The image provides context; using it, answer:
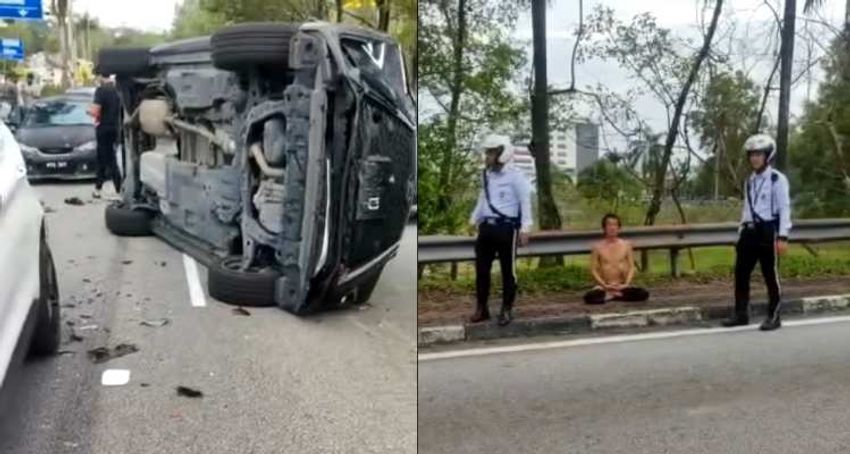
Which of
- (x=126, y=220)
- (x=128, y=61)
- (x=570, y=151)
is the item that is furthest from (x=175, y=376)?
(x=570, y=151)

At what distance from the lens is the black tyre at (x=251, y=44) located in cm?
128

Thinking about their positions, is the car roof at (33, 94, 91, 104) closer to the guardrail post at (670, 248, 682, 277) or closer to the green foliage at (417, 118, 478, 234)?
the green foliage at (417, 118, 478, 234)

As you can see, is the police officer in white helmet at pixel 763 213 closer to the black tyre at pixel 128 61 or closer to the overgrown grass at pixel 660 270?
the overgrown grass at pixel 660 270

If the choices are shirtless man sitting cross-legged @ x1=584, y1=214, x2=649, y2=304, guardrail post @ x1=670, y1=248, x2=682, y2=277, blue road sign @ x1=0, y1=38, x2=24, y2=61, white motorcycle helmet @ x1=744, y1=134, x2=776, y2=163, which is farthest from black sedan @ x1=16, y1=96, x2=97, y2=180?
white motorcycle helmet @ x1=744, y1=134, x2=776, y2=163

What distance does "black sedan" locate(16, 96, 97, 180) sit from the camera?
4.36 feet

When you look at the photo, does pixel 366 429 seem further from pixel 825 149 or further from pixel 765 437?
pixel 825 149

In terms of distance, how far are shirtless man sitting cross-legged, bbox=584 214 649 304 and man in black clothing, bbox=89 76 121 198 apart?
0.75 metres

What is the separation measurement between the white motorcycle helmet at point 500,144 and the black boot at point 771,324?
0.60 meters

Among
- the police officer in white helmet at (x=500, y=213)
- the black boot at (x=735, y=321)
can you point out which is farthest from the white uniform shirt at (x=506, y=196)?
the black boot at (x=735, y=321)

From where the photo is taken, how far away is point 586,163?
1.26 meters

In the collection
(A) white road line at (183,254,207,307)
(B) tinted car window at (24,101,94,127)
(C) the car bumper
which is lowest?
(A) white road line at (183,254,207,307)

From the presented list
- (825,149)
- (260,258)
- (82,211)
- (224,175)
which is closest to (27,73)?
(82,211)

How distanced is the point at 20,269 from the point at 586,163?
88 cm

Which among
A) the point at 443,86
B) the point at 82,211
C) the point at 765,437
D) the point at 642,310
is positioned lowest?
the point at 765,437
